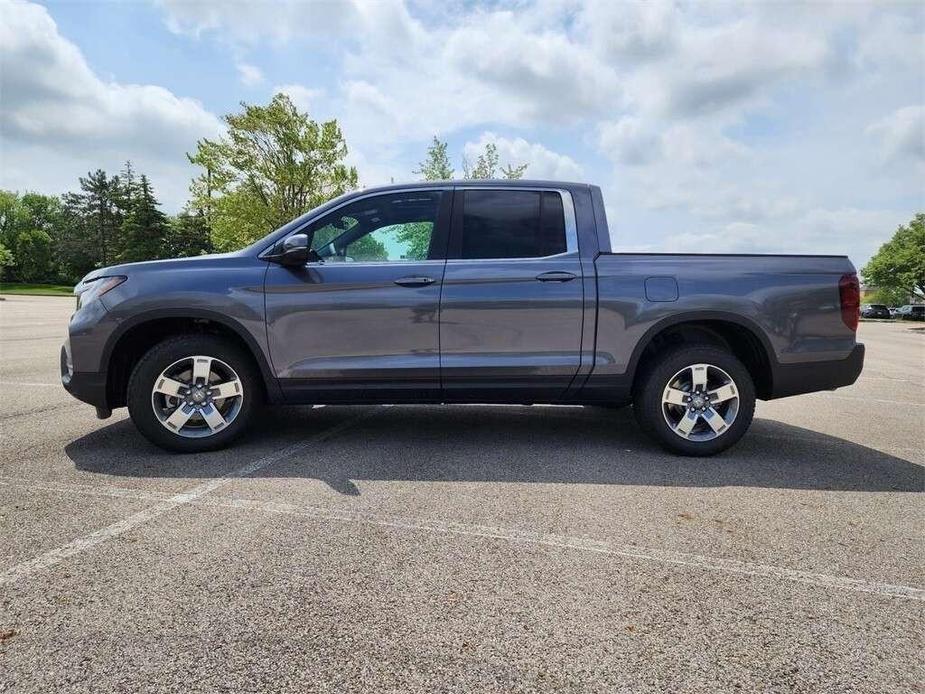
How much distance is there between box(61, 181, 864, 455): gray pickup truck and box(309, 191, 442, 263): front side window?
14 millimetres

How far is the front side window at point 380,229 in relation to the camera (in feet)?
13.5

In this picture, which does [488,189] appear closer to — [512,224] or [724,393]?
[512,224]

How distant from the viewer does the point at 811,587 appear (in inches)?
90.7

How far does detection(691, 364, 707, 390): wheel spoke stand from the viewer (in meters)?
4.03

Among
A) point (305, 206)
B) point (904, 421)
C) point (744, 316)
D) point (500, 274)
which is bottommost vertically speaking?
point (904, 421)

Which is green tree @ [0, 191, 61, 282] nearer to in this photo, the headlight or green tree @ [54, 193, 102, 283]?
green tree @ [54, 193, 102, 283]

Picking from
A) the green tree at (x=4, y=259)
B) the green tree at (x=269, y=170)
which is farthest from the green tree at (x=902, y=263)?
the green tree at (x=4, y=259)

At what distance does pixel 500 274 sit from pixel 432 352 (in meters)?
0.72

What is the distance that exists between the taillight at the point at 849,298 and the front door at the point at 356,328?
284cm

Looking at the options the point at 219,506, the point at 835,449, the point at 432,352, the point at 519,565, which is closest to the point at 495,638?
the point at 519,565

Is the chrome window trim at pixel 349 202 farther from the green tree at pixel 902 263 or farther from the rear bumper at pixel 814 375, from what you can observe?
the green tree at pixel 902 263

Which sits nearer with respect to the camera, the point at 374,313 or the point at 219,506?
the point at 219,506

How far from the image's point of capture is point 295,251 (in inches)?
151

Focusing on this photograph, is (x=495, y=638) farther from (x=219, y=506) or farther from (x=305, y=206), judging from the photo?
(x=305, y=206)
